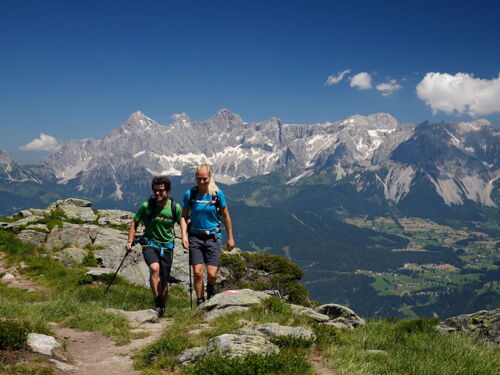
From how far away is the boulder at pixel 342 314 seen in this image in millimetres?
11280

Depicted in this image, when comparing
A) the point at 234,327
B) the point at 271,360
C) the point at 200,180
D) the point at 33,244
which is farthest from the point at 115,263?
the point at 271,360

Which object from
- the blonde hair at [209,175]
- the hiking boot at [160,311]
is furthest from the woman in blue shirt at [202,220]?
the hiking boot at [160,311]

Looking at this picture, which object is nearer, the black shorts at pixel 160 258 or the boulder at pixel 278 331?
the boulder at pixel 278 331

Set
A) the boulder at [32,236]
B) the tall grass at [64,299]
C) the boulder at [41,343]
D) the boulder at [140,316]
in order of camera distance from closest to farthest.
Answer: the boulder at [41,343] < the tall grass at [64,299] < the boulder at [140,316] < the boulder at [32,236]

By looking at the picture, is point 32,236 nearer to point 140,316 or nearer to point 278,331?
point 140,316

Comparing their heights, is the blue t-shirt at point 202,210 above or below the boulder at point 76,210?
above

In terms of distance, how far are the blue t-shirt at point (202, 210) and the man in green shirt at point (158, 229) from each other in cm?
59

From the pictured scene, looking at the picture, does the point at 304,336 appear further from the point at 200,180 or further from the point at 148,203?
the point at 148,203

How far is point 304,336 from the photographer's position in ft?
26.8

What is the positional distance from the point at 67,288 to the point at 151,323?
7619 millimetres

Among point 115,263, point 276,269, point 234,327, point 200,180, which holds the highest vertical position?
point 200,180

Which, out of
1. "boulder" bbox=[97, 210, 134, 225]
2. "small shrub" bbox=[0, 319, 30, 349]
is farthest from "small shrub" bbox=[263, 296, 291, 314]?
"boulder" bbox=[97, 210, 134, 225]

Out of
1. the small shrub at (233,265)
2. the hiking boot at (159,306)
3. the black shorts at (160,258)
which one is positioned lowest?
the small shrub at (233,265)

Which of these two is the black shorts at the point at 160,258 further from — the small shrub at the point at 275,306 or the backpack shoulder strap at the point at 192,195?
the small shrub at the point at 275,306
